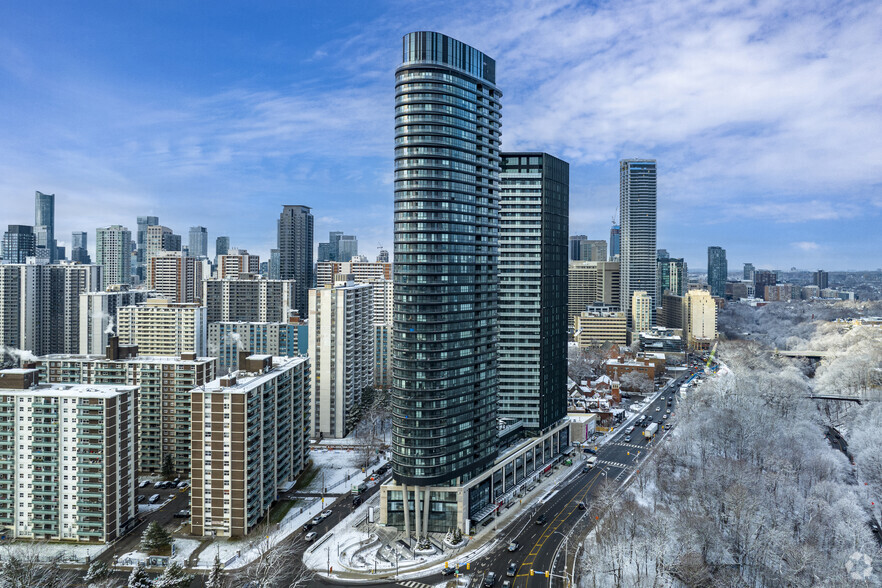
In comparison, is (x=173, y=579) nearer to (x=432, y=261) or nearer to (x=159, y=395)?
(x=159, y=395)

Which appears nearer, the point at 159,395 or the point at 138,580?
the point at 138,580

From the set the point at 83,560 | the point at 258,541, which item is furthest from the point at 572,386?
the point at 83,560

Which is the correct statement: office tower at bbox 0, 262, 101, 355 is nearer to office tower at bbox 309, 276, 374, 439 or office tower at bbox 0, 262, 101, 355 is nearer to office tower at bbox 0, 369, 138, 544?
office tower at bbox 309, 276, 374, 439

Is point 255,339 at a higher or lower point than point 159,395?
higher

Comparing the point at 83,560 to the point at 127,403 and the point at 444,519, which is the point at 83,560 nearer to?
the point at 127,403

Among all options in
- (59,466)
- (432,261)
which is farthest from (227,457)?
(432,261)

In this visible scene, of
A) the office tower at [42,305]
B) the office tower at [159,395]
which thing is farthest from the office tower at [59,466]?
the office tower at [42,305]

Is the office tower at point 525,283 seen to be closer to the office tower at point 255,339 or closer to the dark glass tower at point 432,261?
the dark glass tower at point 432,261
